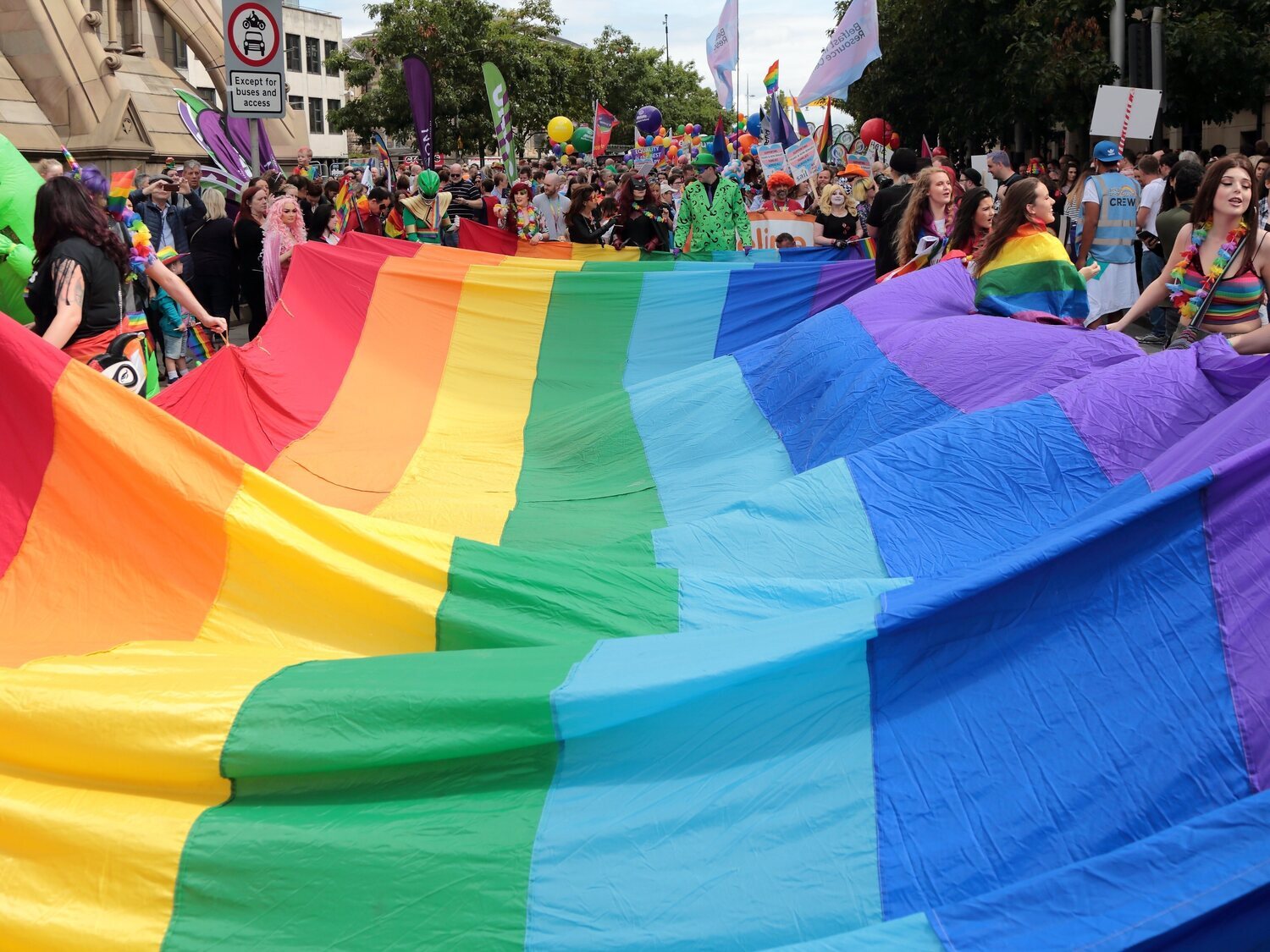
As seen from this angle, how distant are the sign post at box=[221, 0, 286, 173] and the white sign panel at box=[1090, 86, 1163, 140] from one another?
9736mm

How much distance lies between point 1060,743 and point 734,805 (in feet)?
2.38

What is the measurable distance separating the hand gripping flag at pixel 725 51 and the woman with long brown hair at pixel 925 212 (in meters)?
15.5

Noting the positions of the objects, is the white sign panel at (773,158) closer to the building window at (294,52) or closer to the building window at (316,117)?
the building window at (294,52)

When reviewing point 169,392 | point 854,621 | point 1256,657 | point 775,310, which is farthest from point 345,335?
point 1256,657

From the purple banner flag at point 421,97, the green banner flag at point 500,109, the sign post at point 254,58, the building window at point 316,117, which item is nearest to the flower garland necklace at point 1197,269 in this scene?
the sign post at point 254,58

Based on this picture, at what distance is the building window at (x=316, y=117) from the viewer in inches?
3263

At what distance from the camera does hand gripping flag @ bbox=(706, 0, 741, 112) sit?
930 inches

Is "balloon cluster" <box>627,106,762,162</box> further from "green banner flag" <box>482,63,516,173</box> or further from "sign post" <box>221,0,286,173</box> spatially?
"sign post" <box>221,0,286,173</box>

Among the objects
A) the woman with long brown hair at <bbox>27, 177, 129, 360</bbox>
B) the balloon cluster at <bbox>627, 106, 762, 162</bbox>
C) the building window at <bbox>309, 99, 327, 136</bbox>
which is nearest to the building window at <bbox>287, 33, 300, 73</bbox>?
the building window at <bbox>309, 99, 327, 136</bbox>

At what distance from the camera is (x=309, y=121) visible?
81938 mm

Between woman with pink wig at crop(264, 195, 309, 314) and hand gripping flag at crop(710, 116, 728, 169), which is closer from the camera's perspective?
woman with pink wig at crop(264, 195, 309, 314)

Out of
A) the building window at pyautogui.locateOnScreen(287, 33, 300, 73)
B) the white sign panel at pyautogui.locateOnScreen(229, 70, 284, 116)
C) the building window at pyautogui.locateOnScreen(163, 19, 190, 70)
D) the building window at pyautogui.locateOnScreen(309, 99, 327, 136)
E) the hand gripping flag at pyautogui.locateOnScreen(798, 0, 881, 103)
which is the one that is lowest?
the white sign panel at pyautogui.locateOnScreen(229, 70, 284, 116)

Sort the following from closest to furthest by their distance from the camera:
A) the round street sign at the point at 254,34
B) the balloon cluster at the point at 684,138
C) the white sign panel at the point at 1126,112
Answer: the round street sign at the point at 254,34 < the white sign panel at the point at 1126,112 < the balloon cluster at the point at 684,138

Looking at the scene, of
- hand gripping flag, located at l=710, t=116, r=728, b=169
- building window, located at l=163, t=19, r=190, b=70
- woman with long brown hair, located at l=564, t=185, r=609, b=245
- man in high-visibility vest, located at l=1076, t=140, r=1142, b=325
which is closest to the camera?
man in high-visibility vest, located at l=1076, t=140, r=1142, b=325
